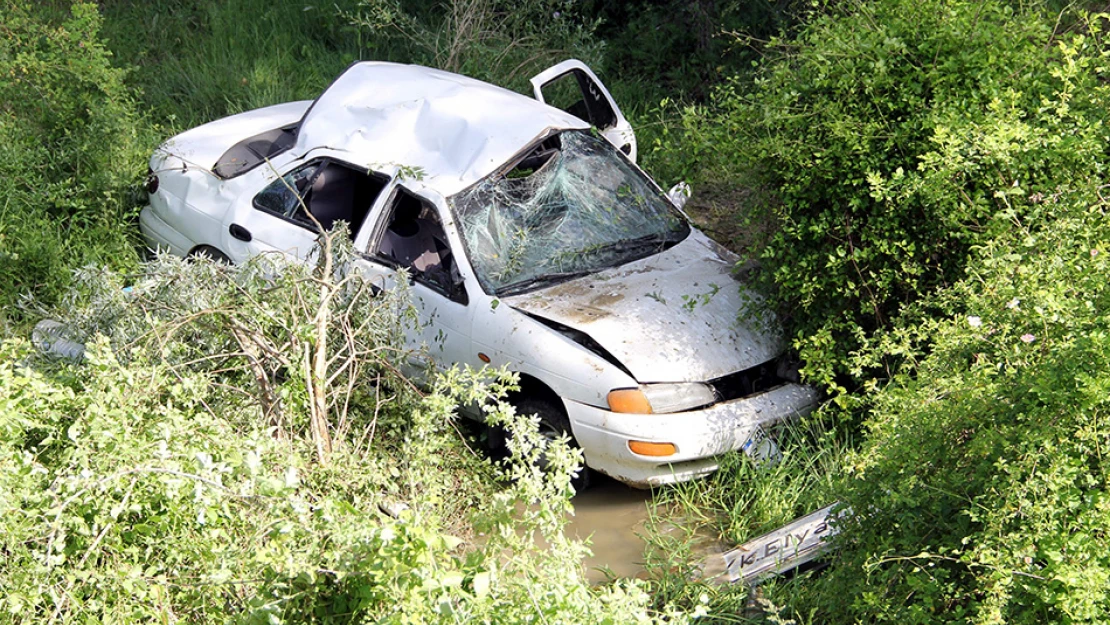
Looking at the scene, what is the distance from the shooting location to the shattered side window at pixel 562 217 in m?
5.58

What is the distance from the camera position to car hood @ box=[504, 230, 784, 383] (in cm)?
511

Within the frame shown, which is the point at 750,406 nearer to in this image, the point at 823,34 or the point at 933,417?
the point at 933,417

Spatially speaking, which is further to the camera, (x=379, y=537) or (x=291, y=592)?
(x=291, y=592)

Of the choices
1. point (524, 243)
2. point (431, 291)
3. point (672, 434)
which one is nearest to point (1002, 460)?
point (672, 434)

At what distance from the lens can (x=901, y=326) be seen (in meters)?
4.97

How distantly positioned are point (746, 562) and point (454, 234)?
88.3 inches

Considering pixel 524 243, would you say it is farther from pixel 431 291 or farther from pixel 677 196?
pixel 677 196

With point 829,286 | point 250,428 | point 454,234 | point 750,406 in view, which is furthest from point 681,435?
point 250,428

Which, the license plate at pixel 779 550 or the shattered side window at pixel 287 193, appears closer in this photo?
the license plate at pixel 779 550

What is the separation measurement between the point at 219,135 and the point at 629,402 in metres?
3.68

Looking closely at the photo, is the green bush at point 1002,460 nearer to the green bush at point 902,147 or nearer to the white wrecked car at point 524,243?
the green bush at point 902,147

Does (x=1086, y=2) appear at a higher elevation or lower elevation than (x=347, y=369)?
higher

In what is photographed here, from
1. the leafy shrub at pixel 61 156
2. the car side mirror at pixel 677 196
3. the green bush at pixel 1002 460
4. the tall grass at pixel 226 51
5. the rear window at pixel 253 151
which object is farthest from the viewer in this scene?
the tall grass at pixel 226 51

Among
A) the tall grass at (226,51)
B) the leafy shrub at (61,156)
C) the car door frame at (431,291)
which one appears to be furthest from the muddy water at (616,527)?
the tall grass at (226,51)
